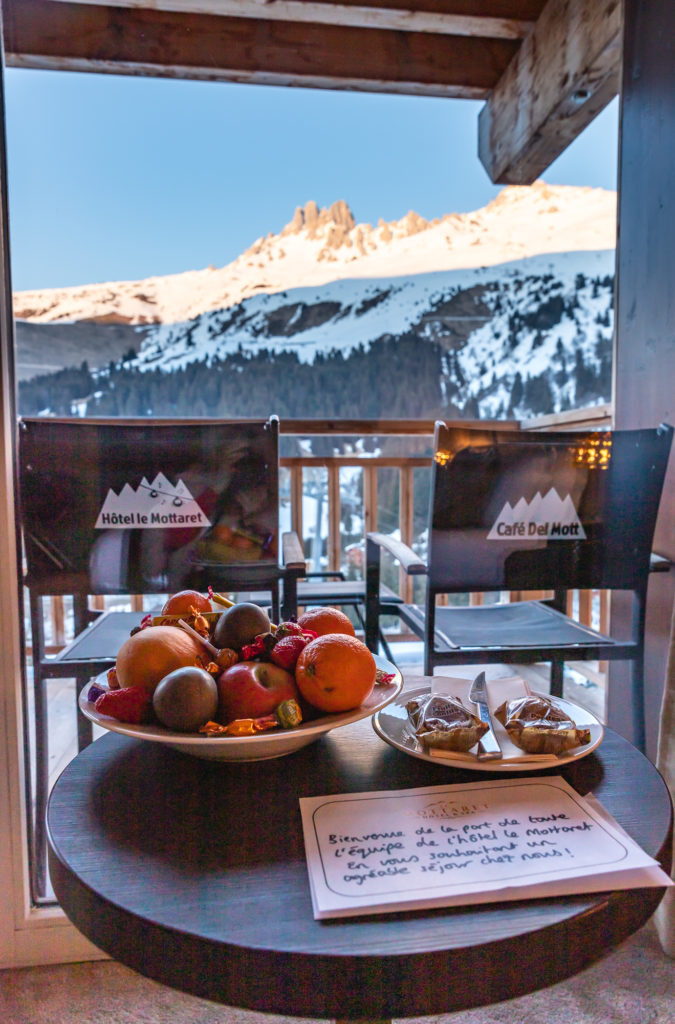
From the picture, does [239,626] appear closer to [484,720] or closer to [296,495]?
[484,720]

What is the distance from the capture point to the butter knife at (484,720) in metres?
0.60

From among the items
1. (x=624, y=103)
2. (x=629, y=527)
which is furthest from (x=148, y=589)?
(x=624, y=103)

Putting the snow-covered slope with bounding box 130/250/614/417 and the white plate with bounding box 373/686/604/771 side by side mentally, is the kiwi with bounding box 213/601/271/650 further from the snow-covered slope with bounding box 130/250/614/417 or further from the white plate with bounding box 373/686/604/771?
the snow-covered slope with bounding box 130/250/614/417

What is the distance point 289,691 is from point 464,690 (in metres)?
0.27

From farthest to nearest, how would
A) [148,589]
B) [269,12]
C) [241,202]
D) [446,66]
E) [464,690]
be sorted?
[241,202] < [446,66] < [269,12] < [148,589] < [464,690]

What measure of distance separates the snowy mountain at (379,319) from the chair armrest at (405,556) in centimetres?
150

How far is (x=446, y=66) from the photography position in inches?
81.4

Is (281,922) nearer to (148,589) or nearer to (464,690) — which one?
(464,690)

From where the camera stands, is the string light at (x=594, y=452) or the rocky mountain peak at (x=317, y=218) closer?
the string light at (x=594, y=452)

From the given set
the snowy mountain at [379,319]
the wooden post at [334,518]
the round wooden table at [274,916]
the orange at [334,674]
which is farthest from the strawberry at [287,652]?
the snowy mountain at [379,319]

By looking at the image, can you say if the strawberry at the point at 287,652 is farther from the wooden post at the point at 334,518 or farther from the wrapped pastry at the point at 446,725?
the wooden post at the point at 334,518

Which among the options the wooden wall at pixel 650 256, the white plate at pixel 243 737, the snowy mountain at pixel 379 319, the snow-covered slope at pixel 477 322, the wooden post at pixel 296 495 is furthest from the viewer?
the snow-covered slope at pixel 477 322

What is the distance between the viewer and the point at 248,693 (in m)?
0.57

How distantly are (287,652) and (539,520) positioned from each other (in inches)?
33.0
